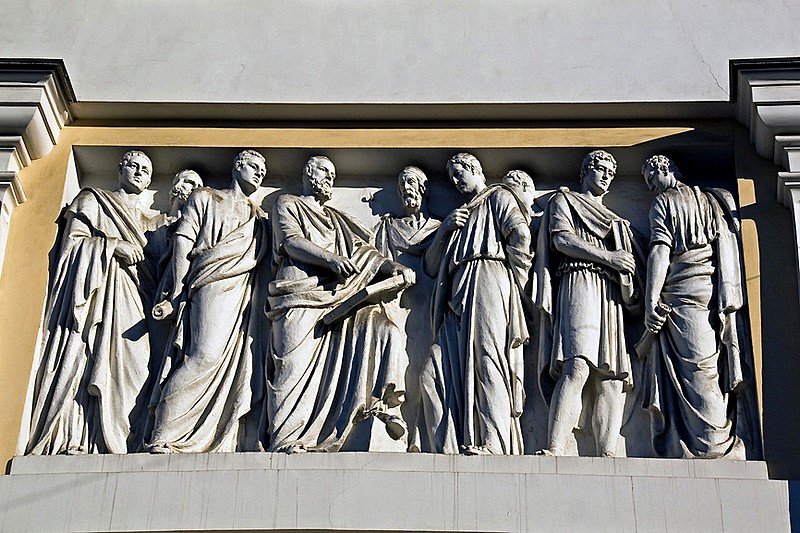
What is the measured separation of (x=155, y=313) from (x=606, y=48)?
3.46 metres

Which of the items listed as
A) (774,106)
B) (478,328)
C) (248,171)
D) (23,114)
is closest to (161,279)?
(248,171)

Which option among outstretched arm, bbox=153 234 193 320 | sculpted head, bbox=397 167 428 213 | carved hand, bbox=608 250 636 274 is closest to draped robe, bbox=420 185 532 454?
sculpted head, bbox=397 167 428 213

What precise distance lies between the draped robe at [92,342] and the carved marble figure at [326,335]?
882mm

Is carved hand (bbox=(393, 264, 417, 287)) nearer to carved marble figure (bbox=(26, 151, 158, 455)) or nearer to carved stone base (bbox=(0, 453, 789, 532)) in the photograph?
carved stone base (bbox=(0, 453, 789, 532))

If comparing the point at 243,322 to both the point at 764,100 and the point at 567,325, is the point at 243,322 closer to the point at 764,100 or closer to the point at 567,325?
the point at 567,325

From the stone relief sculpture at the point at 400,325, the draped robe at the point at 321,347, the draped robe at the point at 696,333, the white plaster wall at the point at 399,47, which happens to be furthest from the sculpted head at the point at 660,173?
the draped robe at the point at 321,347

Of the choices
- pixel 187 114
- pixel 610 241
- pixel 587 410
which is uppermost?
pixel 187 114

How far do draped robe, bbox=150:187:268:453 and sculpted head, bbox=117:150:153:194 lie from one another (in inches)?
16.8

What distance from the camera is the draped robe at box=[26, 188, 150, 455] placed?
1041cm

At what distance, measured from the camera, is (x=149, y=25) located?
38.7 ft

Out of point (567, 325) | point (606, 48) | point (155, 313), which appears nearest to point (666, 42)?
point (606, 48)

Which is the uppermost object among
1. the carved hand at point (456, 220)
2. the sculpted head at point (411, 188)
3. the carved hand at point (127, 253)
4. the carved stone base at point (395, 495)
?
the sculpted head at point (411, 188)

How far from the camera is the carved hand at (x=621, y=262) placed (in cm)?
1072

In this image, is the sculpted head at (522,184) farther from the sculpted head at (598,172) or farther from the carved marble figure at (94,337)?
the carved marble figure at (94,337)
